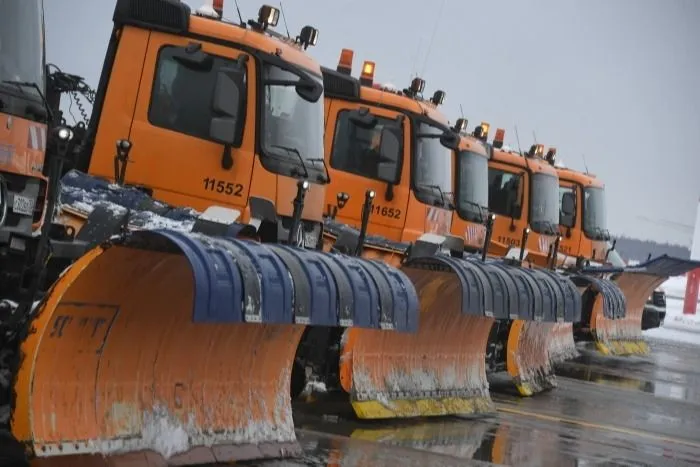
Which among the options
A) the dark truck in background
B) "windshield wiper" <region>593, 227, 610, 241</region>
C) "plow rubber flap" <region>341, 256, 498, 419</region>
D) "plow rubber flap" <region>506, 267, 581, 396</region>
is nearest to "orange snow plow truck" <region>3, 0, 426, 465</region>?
"plow rubber flap" <region>341, 256, 498, 419</region>

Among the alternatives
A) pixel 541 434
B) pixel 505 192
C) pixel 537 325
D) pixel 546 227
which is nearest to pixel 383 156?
pixel 537 325

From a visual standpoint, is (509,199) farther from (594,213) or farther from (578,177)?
(594,213)

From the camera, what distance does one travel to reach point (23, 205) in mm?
6613

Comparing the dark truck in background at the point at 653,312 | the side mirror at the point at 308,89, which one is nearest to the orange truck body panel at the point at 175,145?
the side mirror at the point at 308,89

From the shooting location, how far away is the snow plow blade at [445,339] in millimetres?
9852

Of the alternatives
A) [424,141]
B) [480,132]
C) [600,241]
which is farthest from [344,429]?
[600,241]

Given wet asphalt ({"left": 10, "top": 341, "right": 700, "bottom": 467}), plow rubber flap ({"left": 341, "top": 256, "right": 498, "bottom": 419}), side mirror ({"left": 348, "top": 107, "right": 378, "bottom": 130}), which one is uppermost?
side mirror ({"left": 348, "top": 107, "right": 378, "bottom": 130})

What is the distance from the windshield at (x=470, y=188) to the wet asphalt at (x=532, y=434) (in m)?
2.28

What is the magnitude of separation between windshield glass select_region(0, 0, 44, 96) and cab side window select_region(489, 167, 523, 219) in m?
12.7

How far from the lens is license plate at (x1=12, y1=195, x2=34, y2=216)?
6.56 m

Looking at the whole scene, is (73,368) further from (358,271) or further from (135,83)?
(135,83)

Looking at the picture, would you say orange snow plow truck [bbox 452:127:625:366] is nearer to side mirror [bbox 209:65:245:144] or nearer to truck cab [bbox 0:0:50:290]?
side mirror [bbox 209:65:245:144]

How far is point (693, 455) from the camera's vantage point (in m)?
10.3

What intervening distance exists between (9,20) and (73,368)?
192 cm
